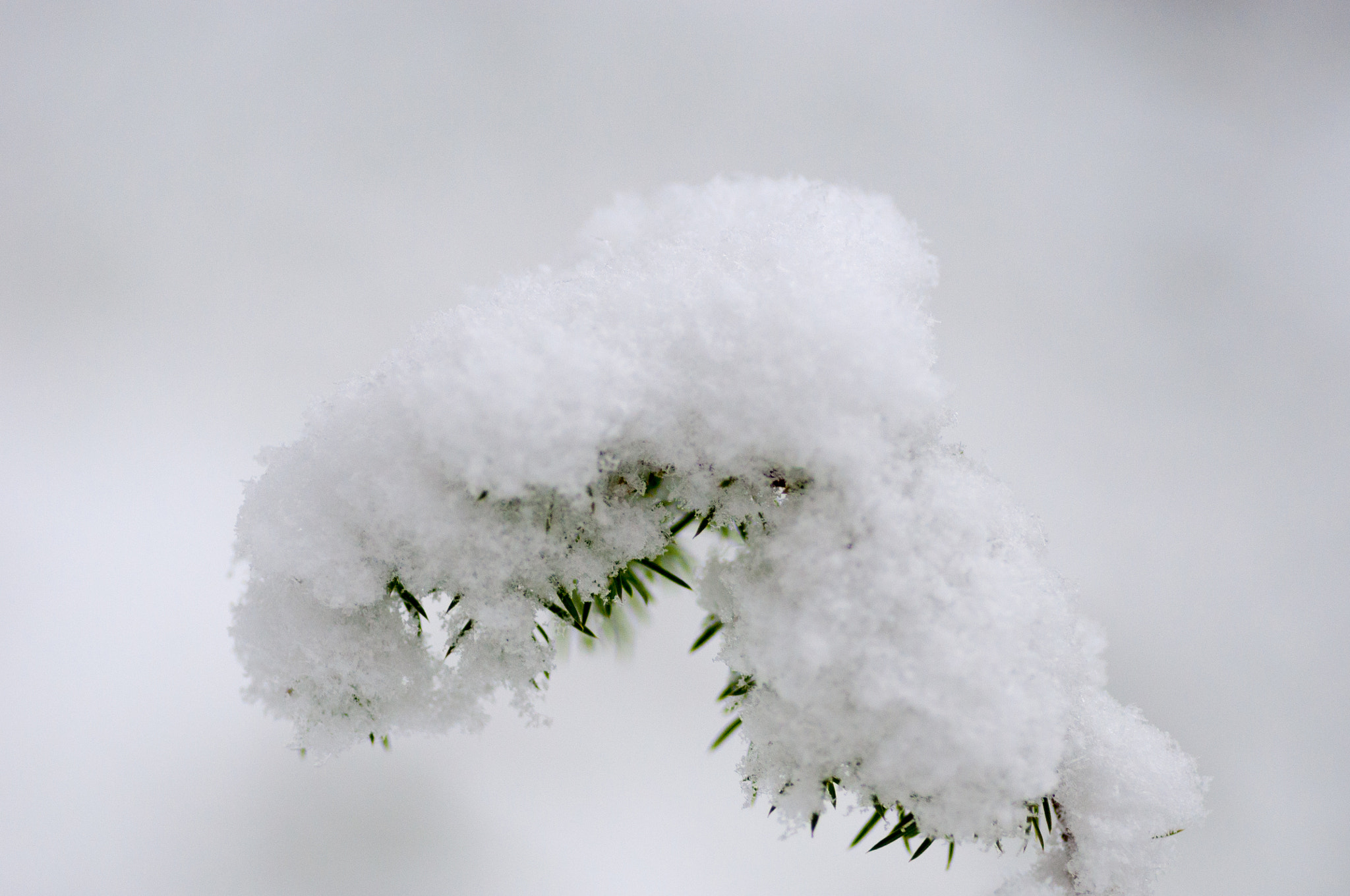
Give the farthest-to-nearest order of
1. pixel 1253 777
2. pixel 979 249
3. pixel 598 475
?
pixel 979 249, pixel 1253 777, pixel 598 475

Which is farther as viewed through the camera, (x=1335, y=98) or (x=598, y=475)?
(x=1335, y=98)

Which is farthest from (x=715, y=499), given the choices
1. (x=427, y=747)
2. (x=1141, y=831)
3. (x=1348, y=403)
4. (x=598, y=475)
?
(x=1348, y=403)

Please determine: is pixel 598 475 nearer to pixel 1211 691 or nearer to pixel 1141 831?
pixel 1141 831

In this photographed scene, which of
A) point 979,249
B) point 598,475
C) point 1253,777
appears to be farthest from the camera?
point 979,249

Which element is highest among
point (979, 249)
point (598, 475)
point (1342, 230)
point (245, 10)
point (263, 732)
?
point (1342, 230)

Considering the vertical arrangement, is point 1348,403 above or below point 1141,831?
above

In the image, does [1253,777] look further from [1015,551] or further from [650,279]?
[650,279]
